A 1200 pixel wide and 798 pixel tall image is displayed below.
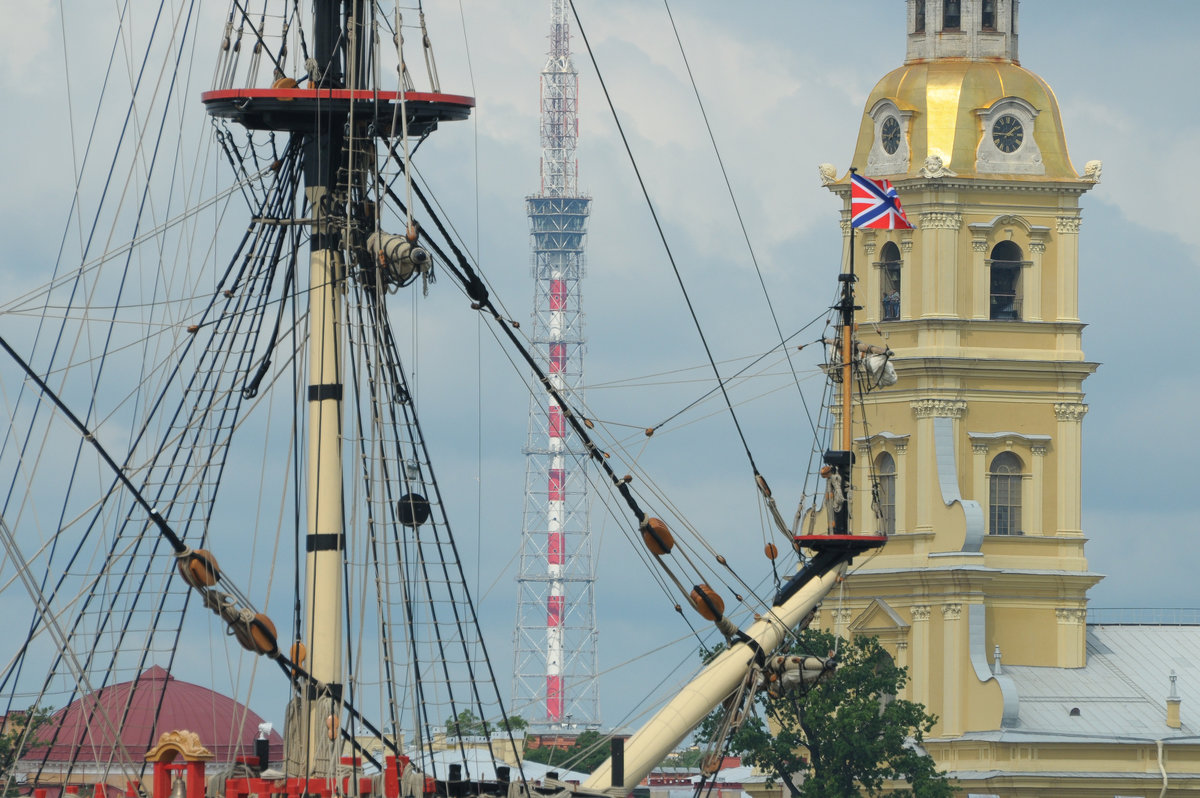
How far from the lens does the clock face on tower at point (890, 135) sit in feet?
374

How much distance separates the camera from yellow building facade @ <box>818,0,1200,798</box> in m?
112

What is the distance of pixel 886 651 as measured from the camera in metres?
111

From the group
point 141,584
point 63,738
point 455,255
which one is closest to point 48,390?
point 141,584

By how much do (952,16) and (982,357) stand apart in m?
12.5

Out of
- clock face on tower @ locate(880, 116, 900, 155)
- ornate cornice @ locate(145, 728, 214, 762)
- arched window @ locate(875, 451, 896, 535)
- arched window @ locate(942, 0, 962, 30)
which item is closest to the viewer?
ornate cornice @ locate(145, 728, 214, 762)

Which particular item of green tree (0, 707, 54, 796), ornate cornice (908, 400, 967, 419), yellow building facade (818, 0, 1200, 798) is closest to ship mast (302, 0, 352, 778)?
green tree (0, 707, 54, 796)

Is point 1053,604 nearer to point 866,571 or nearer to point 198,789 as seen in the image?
point 866,571

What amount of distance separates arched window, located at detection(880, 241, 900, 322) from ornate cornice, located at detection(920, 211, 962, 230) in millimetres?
2020

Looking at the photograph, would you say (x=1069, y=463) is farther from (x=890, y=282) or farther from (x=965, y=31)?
(x=965, y=31)

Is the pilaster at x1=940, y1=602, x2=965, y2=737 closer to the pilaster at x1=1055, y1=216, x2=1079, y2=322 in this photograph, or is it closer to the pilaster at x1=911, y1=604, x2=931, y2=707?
the pilaster at x1=911, y1=604, x2=931, y2=707

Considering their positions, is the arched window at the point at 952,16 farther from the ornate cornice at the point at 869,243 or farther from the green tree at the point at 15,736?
the green tree at the point at 15,736

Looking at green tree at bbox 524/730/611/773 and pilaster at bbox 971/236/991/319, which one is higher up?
pilaster at bbox 971/236/991/319

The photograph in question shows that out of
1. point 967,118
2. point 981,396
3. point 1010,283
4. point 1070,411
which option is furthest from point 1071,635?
point 967,118

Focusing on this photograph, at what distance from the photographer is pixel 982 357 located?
372 feet
